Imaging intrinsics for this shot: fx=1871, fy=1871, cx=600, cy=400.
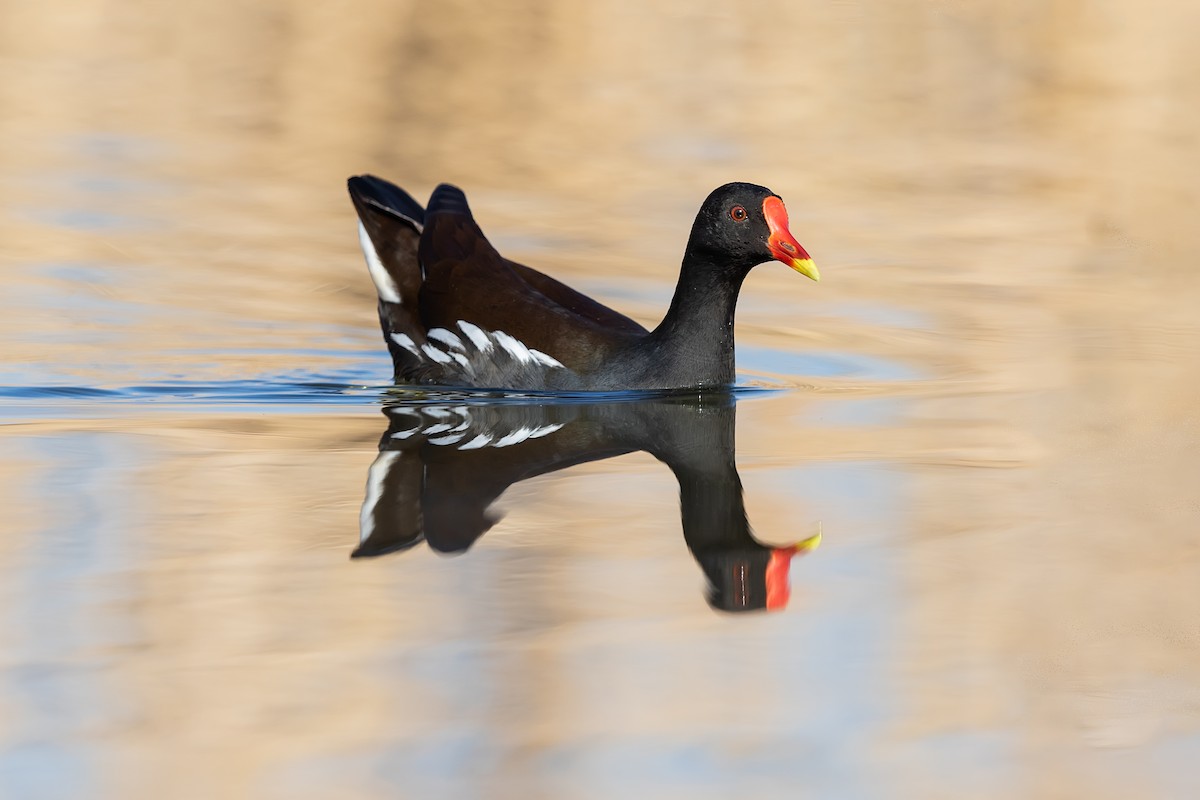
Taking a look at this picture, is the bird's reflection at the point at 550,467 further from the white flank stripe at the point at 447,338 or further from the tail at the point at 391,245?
the tail at the point at 391,245

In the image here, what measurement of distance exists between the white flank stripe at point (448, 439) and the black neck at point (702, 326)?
1.00m

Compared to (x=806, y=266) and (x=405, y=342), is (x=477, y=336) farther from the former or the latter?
(x=806, y=266)

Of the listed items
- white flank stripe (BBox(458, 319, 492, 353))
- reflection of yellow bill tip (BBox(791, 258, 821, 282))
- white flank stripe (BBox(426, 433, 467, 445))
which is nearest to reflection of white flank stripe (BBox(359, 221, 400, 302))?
white flank stripe (BBox(458, 319, 492, 353))

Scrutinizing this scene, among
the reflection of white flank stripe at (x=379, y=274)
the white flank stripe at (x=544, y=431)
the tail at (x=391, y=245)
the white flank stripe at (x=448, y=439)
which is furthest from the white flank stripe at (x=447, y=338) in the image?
the white flank stripe at (x=448, y=439)

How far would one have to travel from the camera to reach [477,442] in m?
6.02

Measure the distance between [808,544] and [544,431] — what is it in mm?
1610

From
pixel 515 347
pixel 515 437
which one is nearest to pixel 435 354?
pixel 515 347

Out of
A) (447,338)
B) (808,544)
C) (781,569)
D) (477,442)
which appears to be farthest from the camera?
(447,338)

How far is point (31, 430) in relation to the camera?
19.9 ft

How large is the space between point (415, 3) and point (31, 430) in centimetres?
1202

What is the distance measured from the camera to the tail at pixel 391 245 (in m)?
7.87

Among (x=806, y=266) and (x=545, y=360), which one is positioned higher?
(x=806, y=266)

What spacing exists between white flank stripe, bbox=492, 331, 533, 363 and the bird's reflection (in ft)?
0.78

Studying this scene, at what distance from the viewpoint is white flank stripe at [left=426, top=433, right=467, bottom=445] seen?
236 inches
